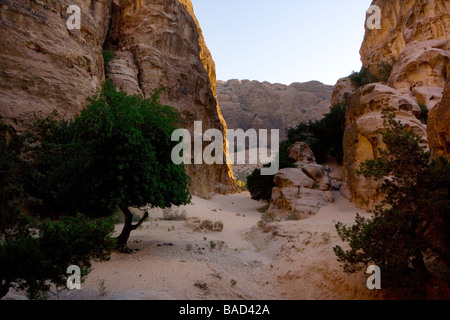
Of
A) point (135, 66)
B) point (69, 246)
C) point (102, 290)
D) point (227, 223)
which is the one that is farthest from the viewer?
point (135, 66)

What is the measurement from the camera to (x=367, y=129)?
1480 cm

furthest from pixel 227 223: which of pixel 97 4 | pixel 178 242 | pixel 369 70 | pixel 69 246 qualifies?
pixel 369 70

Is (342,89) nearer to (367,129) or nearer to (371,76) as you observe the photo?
(371,76)

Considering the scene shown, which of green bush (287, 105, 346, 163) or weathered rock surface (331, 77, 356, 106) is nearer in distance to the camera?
green bush (287, 105, 346, 163)

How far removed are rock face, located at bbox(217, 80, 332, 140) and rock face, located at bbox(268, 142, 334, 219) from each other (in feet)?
183

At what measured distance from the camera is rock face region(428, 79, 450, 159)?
19.0 feet

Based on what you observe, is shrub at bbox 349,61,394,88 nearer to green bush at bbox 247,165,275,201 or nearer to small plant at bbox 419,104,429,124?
small plant at bbox 419,104,429,124

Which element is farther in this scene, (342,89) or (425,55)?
(342,89)

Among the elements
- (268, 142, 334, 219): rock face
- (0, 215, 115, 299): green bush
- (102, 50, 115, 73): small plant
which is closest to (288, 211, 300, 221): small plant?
(268, 142, 334, 219): rock face

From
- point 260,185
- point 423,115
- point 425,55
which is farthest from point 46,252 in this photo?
point 425,55

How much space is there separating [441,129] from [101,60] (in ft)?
67.9
